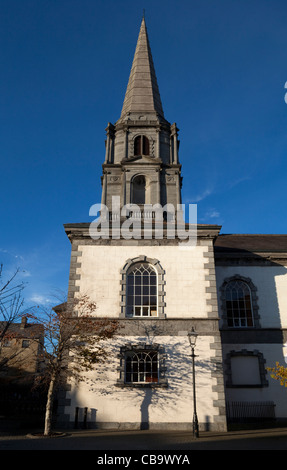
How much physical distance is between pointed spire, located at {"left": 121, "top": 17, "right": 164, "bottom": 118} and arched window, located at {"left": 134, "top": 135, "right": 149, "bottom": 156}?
3472 millimetres

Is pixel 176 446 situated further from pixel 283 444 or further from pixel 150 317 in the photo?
pixel 150 317

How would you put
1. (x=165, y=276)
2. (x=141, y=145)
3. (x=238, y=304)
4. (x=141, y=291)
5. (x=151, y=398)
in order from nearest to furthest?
1. (x=151, y=398)
2. (x=141, y=291)
3. (x=165, y=276)
4. (x=238, y=304)
5. (x=141, y=145)

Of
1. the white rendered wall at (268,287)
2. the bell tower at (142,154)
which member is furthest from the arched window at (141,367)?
the bell tower at (142,154)

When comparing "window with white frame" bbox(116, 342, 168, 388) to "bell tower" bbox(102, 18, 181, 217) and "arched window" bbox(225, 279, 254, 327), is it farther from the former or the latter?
"bell tower" bbox(102, 18, 181, 217)

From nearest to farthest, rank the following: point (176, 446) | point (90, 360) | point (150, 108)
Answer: point (176, 446) < point (90, 360) < point (150, 108)

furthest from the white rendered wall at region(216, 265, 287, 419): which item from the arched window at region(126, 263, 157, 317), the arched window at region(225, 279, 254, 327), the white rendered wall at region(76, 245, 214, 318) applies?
the arched window at region(126, 263, 157, 317)

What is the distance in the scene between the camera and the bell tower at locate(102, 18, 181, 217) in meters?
30.2

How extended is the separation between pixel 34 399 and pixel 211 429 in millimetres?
12190

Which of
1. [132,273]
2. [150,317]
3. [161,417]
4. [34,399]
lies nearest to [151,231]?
[132,273]

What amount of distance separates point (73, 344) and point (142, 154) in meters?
20.8

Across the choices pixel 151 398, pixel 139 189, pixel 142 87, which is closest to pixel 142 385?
pixel 151 398

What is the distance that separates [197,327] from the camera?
17.1 metres

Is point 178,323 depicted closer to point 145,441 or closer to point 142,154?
point 145,441

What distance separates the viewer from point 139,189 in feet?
102
